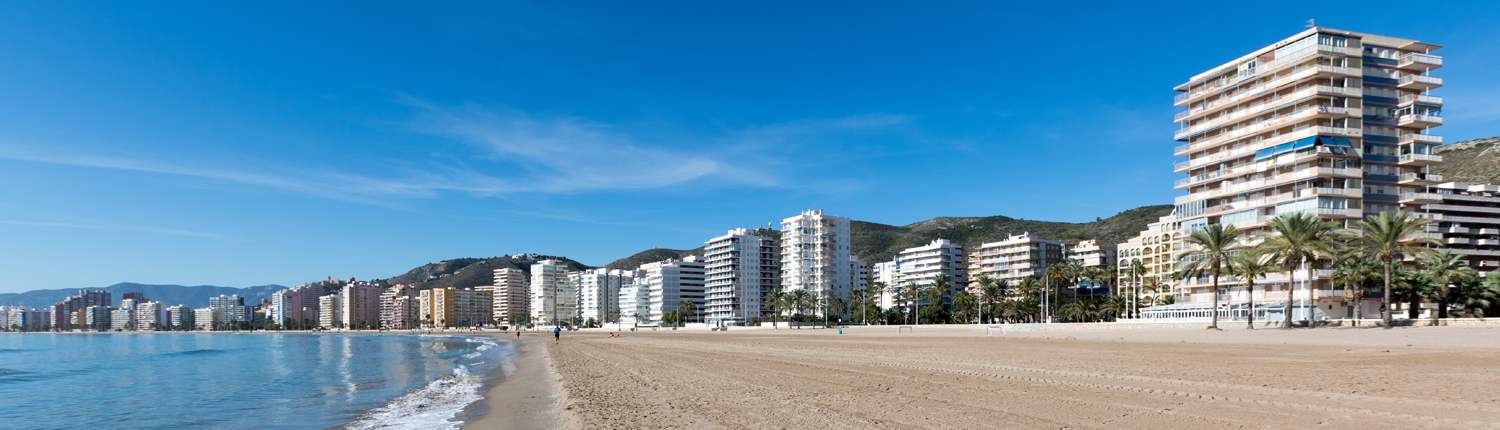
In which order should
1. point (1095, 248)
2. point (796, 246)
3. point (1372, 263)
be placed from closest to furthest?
point (1372, 263) → point (1095, 248) → point (796, 246)

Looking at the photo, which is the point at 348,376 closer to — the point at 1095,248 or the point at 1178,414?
the point at 1178,414

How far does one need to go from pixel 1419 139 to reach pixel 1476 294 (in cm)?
1421

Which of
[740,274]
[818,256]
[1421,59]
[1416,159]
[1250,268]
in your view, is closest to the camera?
[1250,268]

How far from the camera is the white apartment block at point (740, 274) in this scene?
506ft

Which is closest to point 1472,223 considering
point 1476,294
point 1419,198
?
point 1419,198

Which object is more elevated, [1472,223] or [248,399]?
[1472,223]

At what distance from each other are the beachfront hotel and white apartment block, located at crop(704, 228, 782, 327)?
9614 cm

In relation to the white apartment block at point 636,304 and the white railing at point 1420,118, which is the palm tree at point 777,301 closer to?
the white apartment block at point 636,304

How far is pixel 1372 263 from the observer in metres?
51.5

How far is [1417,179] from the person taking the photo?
61719mm

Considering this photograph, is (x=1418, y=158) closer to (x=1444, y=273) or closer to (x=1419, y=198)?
(x=1419, y=198)

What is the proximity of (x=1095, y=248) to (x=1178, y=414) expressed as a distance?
420ft

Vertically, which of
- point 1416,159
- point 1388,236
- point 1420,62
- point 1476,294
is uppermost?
point 1420,62

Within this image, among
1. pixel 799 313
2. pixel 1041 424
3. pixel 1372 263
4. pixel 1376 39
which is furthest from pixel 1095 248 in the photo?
pixel 1041 424
